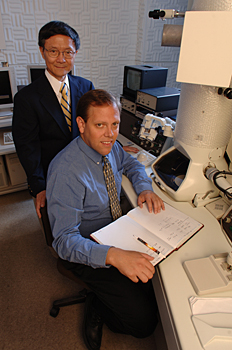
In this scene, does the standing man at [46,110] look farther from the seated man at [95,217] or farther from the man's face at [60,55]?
the seated man at [95,217]

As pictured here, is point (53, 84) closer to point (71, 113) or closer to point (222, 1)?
point (71, 113)

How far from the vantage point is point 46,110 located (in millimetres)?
1604

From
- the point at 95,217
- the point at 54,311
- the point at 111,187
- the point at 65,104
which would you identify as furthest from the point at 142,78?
the point at 54,311

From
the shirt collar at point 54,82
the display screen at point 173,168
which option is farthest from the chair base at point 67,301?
the shirt collar at point 54,82

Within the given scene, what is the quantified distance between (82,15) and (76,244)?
8.88 feet

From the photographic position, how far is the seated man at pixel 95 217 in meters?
1.05

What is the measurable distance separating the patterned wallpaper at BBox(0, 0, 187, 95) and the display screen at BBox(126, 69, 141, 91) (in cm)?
95

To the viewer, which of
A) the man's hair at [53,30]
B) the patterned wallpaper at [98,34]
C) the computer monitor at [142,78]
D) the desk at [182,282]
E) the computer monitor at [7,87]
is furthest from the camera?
the patterned wallpaper at [98,34]

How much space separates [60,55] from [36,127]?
46 centimetres

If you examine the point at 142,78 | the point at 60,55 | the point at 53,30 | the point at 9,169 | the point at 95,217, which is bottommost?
the point at 9,169

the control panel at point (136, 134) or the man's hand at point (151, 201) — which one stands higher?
the control panel at point (136, 134)

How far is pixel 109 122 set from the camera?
1.20m

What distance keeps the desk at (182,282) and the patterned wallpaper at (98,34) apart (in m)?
2.41

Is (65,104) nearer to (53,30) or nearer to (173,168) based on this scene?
(53,30)
